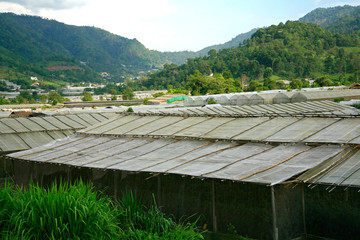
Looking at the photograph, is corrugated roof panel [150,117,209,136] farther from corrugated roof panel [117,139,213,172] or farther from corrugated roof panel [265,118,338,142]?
corrugated roof panel [265,118,338,142]

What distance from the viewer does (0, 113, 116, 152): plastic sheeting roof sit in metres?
23.4

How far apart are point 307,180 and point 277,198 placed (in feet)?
3.27

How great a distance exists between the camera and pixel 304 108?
1324 inches

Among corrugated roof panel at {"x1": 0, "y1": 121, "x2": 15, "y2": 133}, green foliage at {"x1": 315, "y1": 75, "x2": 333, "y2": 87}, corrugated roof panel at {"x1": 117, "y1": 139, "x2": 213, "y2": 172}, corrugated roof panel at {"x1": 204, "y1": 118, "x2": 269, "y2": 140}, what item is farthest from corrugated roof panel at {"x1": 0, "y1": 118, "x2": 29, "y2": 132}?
Answer: green foliage at {"x1": 315, "y1": 75, "x2": 333, "y2": 87}

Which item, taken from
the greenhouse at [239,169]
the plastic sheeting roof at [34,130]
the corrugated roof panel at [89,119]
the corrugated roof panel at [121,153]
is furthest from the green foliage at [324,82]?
the corrugated roof panel at [121,153]

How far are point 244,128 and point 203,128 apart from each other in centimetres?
217

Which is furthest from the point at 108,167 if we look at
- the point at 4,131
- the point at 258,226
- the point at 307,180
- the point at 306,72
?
the point at 306,72

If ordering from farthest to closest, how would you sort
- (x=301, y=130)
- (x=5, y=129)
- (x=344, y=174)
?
(x=5, y=129) < (x=301, y=130) < (x=344, y=174)

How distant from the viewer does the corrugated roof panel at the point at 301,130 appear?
13.9m

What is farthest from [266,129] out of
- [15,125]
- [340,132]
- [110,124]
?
Result: [15,125]

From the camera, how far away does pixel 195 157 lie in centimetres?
1388

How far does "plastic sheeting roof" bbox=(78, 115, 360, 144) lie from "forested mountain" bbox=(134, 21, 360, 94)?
288 feet

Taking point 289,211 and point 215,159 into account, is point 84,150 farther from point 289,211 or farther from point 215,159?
point 289,211

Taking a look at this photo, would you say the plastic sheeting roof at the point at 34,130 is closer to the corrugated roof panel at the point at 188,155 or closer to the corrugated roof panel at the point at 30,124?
the corrugated roof panel at the point at 30,124
